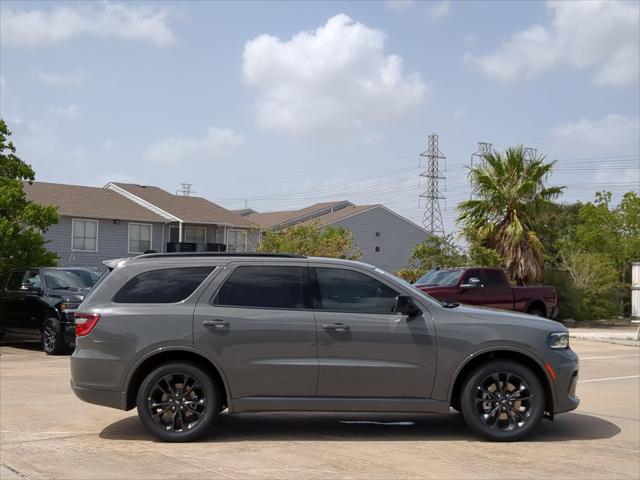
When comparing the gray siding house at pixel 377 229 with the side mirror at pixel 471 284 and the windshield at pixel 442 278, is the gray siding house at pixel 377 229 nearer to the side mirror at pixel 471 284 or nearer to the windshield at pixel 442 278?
the windshield at pixel 442 278

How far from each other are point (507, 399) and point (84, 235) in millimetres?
33996

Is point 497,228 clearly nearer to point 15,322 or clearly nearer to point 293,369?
point 15,322

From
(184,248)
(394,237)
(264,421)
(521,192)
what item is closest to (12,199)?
(184,248)

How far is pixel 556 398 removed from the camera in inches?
318

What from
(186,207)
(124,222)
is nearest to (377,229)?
(186,207)

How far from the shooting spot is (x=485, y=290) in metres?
22.9

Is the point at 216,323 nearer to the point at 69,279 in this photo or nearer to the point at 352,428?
the point at 352,428

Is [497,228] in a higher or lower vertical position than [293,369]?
higher

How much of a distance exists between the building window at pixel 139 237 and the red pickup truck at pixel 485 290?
21.9 meters

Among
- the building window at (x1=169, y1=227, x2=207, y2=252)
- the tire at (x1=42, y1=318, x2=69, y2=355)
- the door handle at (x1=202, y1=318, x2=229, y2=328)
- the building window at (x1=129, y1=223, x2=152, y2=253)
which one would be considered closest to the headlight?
the door handle at (x1=202, y1=318, x2=229, y2=328)

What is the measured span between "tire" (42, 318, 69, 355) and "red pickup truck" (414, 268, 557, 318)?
9169 mm

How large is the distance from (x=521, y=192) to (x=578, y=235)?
1295 centimetres

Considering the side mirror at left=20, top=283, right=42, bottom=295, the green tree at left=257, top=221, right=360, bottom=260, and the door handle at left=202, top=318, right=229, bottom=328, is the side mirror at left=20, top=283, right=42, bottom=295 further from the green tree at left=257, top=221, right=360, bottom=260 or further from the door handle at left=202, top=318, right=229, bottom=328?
the door handle at left=202, top=318, right=229, bottom=328

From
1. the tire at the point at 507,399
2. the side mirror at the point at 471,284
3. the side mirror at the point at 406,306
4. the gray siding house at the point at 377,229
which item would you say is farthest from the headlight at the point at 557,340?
the gray siding house at the point at 377,229
